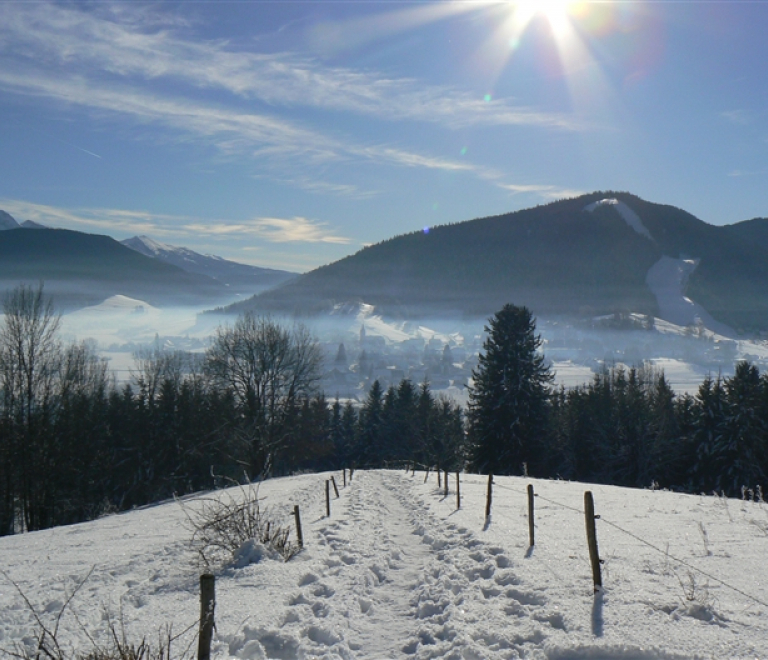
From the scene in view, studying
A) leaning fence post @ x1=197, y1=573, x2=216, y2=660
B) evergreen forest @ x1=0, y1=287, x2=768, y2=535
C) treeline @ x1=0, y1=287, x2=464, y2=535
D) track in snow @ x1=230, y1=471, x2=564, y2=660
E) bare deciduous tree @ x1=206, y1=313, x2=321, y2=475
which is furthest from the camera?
bare deciduous tree @ x1=206, y1=313, x2=321, y2=475

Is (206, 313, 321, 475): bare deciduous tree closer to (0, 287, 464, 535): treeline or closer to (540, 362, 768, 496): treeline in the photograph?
(0, 287, 464, 535): treeline

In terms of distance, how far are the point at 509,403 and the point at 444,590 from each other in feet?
97.8

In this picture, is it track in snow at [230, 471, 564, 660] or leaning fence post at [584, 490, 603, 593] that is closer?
track in snow at [230, 471, 564, 660]

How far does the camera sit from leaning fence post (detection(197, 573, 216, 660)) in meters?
4.82

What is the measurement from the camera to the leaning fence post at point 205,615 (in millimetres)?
4816

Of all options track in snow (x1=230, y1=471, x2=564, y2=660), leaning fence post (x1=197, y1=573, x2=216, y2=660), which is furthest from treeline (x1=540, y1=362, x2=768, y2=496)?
leaning fence post (x1=197, y1=573, x2=216, y2=660)

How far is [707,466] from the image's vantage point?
36438 millimetres

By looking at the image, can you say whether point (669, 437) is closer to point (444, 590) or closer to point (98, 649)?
point (444, 590)

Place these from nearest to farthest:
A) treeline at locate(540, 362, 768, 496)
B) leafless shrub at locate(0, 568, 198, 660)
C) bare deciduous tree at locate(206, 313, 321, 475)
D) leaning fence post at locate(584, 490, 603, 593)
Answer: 1. leafless shrub at locate(0, 568, 198, 660)
2. leaning fence post at locate(584, 490, 603, 593)
3. treeline at locate(540, 362, 768, 496)
4. bare deciduous tree at locate(206, 313, 321, 475)

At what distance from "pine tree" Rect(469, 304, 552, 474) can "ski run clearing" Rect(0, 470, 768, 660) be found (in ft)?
76.9

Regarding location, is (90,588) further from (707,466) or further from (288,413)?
(707,466)

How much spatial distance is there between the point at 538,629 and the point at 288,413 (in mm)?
35445

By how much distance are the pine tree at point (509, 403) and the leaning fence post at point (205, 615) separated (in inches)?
1289

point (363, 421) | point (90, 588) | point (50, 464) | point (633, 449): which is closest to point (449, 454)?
point (363, 421)
